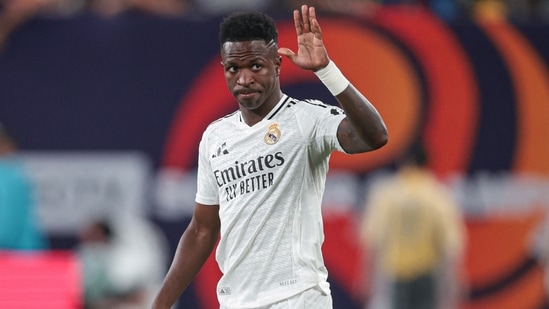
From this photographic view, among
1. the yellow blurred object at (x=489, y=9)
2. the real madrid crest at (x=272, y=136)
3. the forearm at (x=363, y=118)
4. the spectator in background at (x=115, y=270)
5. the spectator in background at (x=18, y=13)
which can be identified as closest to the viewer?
the forearm at (x=363, y=118)

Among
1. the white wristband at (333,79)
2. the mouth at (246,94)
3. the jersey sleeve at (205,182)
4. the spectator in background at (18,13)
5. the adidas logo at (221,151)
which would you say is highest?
the spectator in background at (18,13)

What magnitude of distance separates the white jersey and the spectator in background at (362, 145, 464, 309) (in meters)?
5.17

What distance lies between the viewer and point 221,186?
16.2 ft

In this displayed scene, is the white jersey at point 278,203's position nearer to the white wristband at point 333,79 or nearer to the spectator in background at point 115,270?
the white wristband at point 333,79

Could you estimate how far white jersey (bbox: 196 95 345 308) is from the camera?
4.71 m

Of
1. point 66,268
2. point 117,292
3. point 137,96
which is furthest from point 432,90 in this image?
point 66,268

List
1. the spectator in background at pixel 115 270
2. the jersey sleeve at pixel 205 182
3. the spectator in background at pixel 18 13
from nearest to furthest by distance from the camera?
1. the jersey sleeve at pixel 205 182
2. the spectator in background at pixel 115 270
3. the spectator in background at pixel 18 13

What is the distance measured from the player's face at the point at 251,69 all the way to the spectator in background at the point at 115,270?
15.7ft

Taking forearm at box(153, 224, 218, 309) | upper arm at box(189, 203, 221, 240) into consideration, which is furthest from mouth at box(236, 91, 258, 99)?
forearm at box(153, 224, 218, 309)

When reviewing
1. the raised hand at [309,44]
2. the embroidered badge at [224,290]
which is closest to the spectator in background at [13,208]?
the embroidered badge at [224,290]

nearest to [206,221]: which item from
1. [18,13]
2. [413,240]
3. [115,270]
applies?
[115,270]

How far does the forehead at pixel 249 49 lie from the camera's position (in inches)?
183

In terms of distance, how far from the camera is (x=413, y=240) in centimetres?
998

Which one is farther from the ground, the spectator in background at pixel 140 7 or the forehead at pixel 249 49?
the spectator in background at pixel 140 7
